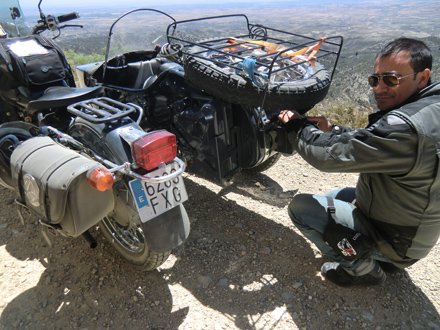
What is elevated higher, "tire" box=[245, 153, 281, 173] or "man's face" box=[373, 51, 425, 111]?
"man's face" box=[373, 51, 425, 111]

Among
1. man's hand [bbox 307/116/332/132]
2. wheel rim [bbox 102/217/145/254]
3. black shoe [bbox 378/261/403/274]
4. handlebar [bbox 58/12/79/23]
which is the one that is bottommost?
black shoe [bbox 378/261/403/274]

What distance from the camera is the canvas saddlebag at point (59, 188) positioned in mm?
2078

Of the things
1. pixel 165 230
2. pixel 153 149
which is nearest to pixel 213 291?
pixel 165 230

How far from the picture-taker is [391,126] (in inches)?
77.4

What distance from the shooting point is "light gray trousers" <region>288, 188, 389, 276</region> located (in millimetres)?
2547

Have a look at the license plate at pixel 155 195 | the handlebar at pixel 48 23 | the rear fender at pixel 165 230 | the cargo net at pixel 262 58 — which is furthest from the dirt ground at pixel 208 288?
the handlebar at pixel 48 23

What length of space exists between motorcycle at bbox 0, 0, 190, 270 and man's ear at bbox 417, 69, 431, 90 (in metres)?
1.40

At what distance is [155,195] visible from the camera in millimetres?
2227

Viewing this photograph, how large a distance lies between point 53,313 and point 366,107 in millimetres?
6029

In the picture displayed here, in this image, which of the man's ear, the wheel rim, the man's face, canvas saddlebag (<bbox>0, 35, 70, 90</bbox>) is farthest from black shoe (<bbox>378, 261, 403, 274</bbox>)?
canvas saddlebag (<bbox>0, 35, 70, 90</bbox>)

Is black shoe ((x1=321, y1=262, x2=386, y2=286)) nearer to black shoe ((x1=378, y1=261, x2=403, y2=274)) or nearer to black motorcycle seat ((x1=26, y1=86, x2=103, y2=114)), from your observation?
black shoe ((x1=378, y1=261, x2=403, y2=274))

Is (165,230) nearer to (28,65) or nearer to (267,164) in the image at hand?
(267,164)

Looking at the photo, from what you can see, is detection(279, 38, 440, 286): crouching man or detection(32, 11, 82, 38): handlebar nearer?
detection(279, 38, 440, 286): crouching man

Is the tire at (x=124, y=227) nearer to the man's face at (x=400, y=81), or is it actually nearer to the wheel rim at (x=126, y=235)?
the wheel rim at (x=126, y=235)
